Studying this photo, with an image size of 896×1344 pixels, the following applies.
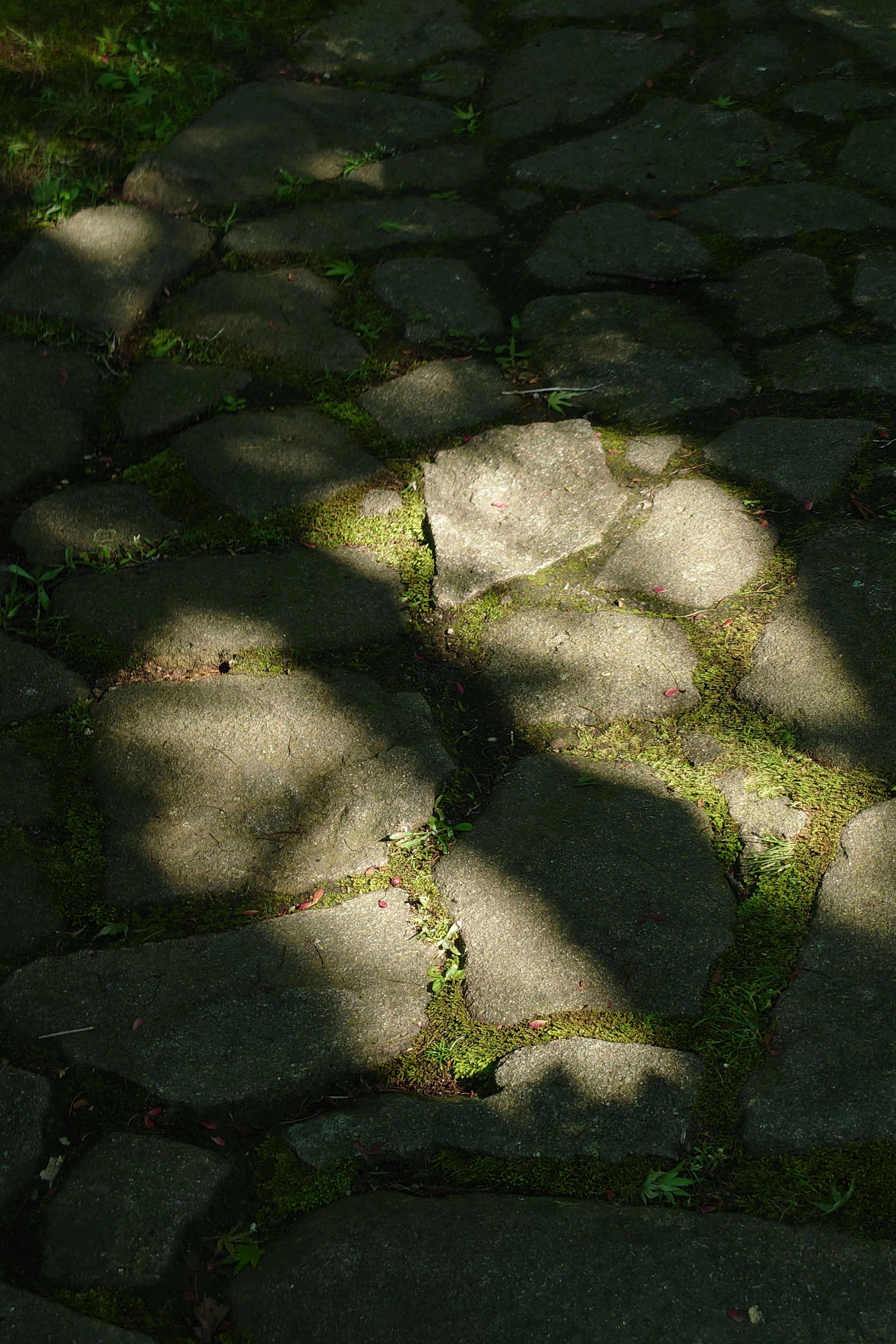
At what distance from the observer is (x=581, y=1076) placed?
1.60 metres

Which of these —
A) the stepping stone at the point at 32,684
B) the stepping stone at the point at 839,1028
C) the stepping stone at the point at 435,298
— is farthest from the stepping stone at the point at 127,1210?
the stepping stone at the point at 435,298

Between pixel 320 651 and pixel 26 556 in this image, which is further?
pixel 26 556

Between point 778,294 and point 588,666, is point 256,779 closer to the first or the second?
point 588,666

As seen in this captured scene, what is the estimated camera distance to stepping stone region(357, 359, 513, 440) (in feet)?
9.16

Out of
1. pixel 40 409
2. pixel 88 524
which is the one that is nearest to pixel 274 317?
pixel 40 409

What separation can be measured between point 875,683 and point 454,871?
852 mm

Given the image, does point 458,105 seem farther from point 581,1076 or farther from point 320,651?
point 581,1076

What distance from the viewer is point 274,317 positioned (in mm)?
3109

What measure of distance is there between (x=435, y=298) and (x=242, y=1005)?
2.15 meters

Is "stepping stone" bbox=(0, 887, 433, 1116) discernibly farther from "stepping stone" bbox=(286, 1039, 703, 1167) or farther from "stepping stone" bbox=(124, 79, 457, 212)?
"stepping stone" bbox=(124, 79, 457, 212)

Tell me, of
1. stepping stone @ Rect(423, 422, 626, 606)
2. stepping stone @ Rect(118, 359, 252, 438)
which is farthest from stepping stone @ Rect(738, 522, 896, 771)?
stepping stone @ Rect(118, 359, 252, 438)

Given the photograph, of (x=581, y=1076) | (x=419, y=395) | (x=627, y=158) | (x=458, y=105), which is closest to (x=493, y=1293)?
(x=581, y=1076)

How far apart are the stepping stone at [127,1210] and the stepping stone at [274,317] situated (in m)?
2.05

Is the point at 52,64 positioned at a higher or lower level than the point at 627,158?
higher
